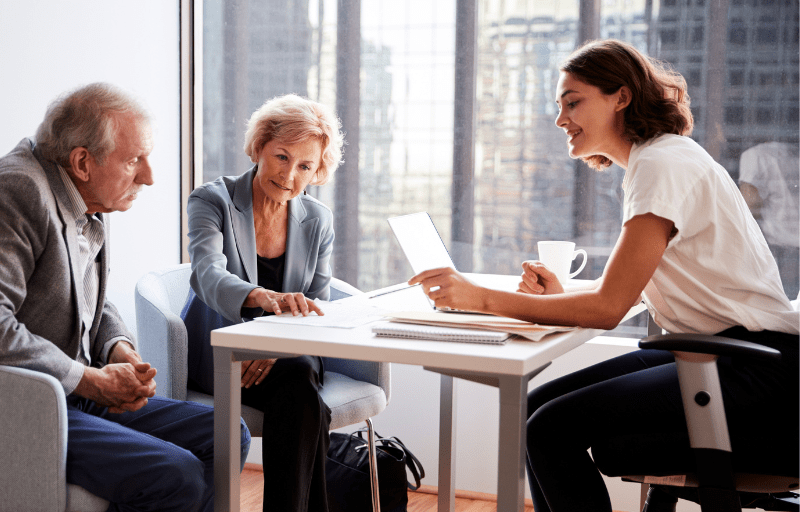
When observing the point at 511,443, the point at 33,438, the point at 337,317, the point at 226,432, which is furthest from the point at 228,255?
the point at 511,443

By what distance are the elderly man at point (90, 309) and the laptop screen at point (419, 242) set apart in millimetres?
549

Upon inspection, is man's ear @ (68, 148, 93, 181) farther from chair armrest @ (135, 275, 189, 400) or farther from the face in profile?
chair armrest @ (135, 275, 189, 400)

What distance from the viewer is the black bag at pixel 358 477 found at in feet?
7.02

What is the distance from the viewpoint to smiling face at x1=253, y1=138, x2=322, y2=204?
197cm

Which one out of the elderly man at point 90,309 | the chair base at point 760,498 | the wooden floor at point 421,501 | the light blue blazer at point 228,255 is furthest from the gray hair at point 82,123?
the wooden floor at point 421,501

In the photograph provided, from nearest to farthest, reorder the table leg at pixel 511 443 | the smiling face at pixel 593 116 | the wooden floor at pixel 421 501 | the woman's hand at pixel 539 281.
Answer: the table leg at pixel 511 443, the smiling face at pixel 593 116, the woman's hand at pixel 539 281, the wooden floor at pixel 421 501

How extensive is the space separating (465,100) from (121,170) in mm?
1447

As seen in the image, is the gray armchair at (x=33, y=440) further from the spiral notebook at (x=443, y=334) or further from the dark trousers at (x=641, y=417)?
A: the dark trousers at (x=641, y=417)

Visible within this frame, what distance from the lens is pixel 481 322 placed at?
1424mm

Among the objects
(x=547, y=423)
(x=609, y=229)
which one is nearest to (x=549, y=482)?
(x=547, y=423)

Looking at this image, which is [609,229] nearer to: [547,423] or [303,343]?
[547,423]

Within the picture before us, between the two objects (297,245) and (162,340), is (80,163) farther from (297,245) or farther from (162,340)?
(297,245)

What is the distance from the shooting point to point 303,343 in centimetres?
132

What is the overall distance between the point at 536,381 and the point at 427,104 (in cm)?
105
